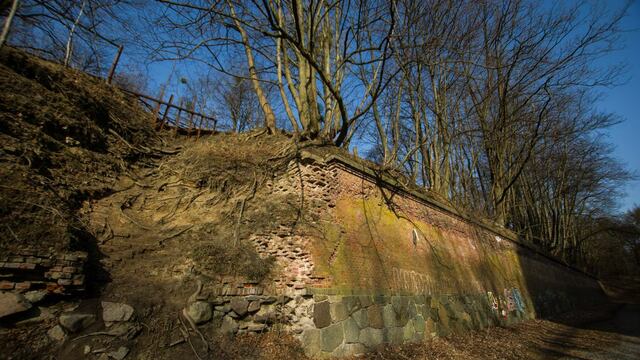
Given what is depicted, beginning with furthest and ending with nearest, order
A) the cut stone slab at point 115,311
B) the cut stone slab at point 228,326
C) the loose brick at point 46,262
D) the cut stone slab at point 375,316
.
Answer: the cut stone slab at point 375,316 < the cut stone slab at point 228,326 < the cut stone slab at point 115,311 < the loose brick at point 46,262

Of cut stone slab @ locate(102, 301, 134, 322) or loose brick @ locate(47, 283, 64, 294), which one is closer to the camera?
loose brick @ locate(47, 283, 64, 294)

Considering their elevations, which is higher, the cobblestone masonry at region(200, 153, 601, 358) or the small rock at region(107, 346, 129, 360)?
the cobblestone masonry at region(200, 153, 601, 358)

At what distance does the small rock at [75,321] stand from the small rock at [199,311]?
1236mm

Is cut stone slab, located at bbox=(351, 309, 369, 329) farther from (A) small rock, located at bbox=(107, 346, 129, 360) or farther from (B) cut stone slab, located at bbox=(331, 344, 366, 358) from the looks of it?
(A) small rock, located at bbox=(107, 346, 129, 360)

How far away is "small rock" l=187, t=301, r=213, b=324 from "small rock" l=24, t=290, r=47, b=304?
178 centimetres

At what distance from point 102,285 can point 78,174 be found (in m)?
2.83

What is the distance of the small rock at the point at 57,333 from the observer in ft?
12.5

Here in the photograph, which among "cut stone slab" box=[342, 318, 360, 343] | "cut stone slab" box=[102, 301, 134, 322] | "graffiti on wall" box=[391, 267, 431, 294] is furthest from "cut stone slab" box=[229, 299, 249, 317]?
"graffiti on wall" box=[391, 267, 431, 294]

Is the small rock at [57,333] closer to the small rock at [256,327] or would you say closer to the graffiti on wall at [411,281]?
the small rock at [256,327]

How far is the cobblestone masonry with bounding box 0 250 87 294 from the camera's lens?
3869mm

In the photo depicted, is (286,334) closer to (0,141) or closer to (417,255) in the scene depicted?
(417,255)

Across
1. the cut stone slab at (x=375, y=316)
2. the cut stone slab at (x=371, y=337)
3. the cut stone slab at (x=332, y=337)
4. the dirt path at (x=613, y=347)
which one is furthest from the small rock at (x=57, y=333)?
the dirt path at (x=613, y=347)

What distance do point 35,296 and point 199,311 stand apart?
201 cm

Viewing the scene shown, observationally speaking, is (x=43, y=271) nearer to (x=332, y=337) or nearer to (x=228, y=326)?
(x=228, y=326)
